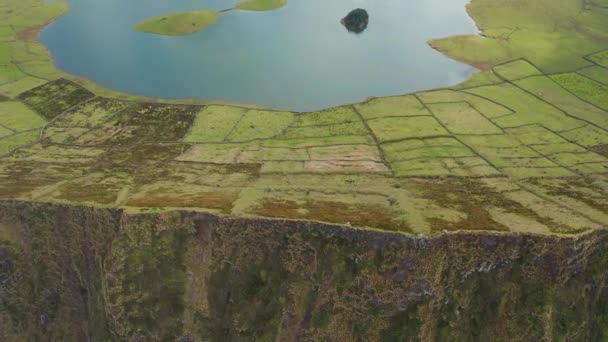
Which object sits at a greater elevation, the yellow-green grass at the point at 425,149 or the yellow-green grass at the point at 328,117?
the yellow-green grass at the point at 328,117

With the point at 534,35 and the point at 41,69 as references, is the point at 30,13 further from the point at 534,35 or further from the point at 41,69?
the point at 534,35

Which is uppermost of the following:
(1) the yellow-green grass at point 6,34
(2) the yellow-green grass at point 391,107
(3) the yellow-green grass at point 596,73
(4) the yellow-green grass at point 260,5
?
(4) the yellow-green grass at point 260,5

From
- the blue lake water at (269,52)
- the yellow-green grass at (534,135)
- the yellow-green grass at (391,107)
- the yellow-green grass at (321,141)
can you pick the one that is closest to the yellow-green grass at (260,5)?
the blue lake water at (269,52)

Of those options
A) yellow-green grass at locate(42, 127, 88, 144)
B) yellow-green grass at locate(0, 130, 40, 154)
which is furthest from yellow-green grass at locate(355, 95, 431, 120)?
yellow-green grass at locate(0, 130, 40, 154)

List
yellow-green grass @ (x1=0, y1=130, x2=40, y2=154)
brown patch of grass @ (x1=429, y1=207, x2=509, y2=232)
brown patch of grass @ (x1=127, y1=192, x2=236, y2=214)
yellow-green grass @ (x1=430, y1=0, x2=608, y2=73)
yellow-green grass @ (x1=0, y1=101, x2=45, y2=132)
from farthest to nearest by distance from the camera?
yellow-green grass @ (x1=430, y1=0, x2=608, y2=73)
yellow-green grass @ (x1=0, y1=101, x2=45, y2=132)
yellow-green grass @ (x1=0, y1=130, x2=40, y2=154)
brown patch of grass @ (x1=127, y1=192, x2=236, y2=214)
brown patch of grass @ (x1=429, y1=207, x2=509, y2=232)

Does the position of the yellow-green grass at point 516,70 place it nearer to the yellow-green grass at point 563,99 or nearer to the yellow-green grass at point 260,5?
the yellow-green grass at point 563,99

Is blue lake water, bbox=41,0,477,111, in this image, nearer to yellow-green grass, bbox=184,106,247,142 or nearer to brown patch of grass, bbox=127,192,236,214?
yellow-green grass, bbox=184,106,247,142
